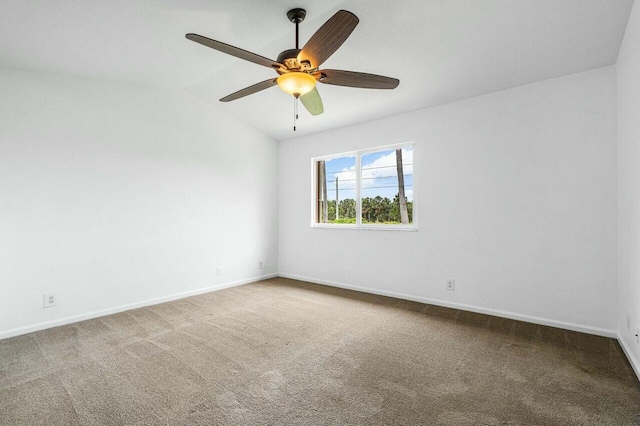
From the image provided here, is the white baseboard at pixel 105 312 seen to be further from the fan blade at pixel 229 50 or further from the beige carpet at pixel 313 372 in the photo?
the fan blade at pixel 229 50

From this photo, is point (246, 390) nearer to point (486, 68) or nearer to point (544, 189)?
point (544, 189)

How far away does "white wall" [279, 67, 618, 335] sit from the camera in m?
2.79

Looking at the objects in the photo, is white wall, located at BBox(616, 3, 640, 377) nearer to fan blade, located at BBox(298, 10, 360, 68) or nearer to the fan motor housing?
fan blade, located at BBox(298, 10, 360, 68)

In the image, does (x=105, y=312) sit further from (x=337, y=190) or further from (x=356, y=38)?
(x=356, y=38)

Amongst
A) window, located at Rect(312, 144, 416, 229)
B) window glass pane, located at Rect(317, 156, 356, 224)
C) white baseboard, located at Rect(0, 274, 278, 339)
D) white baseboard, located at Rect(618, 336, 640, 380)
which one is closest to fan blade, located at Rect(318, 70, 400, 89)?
window, located at Rect(312, 144, 416, 229)

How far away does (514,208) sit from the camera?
3.19 meters

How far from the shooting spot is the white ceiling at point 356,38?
2262 mm

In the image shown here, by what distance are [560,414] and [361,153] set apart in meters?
3.53

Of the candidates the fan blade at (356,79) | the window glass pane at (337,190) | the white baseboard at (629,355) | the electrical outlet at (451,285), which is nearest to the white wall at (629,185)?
the white baseboard at (629,355)

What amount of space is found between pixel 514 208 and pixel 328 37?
262 cm

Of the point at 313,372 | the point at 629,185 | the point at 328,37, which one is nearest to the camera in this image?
the point at 328,37

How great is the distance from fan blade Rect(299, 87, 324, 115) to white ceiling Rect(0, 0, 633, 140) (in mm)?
653

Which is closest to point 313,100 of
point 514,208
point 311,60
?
point 311,60

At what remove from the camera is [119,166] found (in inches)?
139
